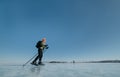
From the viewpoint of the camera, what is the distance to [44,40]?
12.7 m

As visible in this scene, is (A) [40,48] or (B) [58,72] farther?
(A) [40,48]

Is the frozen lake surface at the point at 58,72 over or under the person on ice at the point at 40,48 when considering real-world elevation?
under

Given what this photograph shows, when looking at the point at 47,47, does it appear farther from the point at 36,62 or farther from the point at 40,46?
the point at 36,62

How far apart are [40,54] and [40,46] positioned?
0.72 metres

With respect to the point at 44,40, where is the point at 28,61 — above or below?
below

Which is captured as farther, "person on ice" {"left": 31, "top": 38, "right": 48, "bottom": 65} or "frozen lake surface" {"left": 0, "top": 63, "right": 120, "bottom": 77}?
"person on ice" {"left": 31, "top": 38, "right": 48, "bottom": 65}

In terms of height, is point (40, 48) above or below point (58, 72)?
above

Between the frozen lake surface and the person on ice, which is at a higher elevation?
the person on ice

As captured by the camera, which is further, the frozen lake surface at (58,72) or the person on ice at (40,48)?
the person on ice at (40,48)

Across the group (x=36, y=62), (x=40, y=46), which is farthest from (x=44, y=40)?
(x=36, y=62)

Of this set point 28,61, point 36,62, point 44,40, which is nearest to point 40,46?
point 44,40

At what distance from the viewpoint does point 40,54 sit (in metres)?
12.5

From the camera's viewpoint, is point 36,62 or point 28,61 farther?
point 28,61

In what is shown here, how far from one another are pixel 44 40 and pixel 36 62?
6.98 ft
